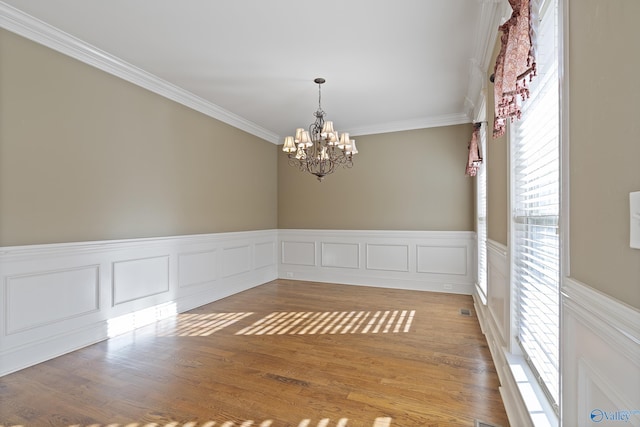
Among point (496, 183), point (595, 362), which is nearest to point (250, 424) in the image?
point (595, 362)

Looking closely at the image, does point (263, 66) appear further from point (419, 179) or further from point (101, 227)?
point (419, 179)

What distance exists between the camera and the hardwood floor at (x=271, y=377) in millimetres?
1987

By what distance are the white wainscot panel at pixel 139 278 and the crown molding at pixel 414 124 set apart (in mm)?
3828

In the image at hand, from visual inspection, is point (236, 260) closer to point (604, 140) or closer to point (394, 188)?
point (394, 188)

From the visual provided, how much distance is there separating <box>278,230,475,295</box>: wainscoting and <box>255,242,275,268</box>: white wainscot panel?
0.24 meters

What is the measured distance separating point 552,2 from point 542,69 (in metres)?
0.29

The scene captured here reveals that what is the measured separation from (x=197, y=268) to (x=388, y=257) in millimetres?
3121

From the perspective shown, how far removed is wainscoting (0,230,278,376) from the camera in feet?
8.57

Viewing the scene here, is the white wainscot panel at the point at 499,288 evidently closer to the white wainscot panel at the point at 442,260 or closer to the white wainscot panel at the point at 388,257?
the white wainscot panel at the point at 442,260

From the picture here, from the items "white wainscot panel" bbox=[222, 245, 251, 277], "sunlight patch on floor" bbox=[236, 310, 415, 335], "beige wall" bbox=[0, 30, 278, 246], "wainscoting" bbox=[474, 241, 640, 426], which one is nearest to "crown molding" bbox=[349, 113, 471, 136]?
"beige wall" bbox=[0, 30, 278, 246]

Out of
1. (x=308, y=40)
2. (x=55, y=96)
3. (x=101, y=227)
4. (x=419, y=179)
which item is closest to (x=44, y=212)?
(x=101, y=227)

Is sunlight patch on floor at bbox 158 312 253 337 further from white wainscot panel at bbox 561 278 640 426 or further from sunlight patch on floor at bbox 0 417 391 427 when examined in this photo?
white wainscot panel at bbox 561 278 640 426

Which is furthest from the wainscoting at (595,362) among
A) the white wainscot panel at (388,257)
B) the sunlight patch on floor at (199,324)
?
the white wainscot panel at (388,257)

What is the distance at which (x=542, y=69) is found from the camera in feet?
5.23
